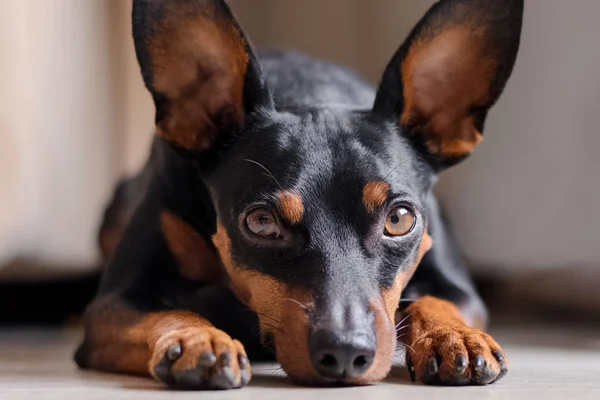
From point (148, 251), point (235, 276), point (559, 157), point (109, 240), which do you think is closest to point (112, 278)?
point (148, 251)

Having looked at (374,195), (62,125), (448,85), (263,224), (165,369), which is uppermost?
(448,85)

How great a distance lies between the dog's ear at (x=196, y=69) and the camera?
2215 mm

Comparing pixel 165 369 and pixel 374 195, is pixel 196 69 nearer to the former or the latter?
pixel 374 195

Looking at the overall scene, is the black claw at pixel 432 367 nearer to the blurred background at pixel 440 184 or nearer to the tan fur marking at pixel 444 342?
the tan fur marking at pixel 444 342

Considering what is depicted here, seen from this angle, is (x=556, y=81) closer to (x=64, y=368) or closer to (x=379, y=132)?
(x=379, y=132)

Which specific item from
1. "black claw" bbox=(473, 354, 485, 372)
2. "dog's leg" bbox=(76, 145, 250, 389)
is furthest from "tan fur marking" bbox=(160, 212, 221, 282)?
"black claw" bbox=(473, 354, 485, 372)

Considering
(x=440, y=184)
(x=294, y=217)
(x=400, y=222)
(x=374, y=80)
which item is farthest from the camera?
(x=374, y=80)

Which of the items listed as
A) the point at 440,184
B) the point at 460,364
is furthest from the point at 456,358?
the point at 440,184

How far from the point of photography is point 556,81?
310 centimetres

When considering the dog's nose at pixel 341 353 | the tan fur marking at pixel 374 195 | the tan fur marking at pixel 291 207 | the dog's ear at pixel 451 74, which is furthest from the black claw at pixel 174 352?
the dog's ear at pixel 451 74

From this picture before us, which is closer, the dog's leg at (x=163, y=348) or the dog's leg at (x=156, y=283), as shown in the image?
the dog's leg at (x=163, y=348)

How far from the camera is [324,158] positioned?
2.07 meters

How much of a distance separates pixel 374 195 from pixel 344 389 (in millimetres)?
454

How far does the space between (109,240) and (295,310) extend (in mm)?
1688
